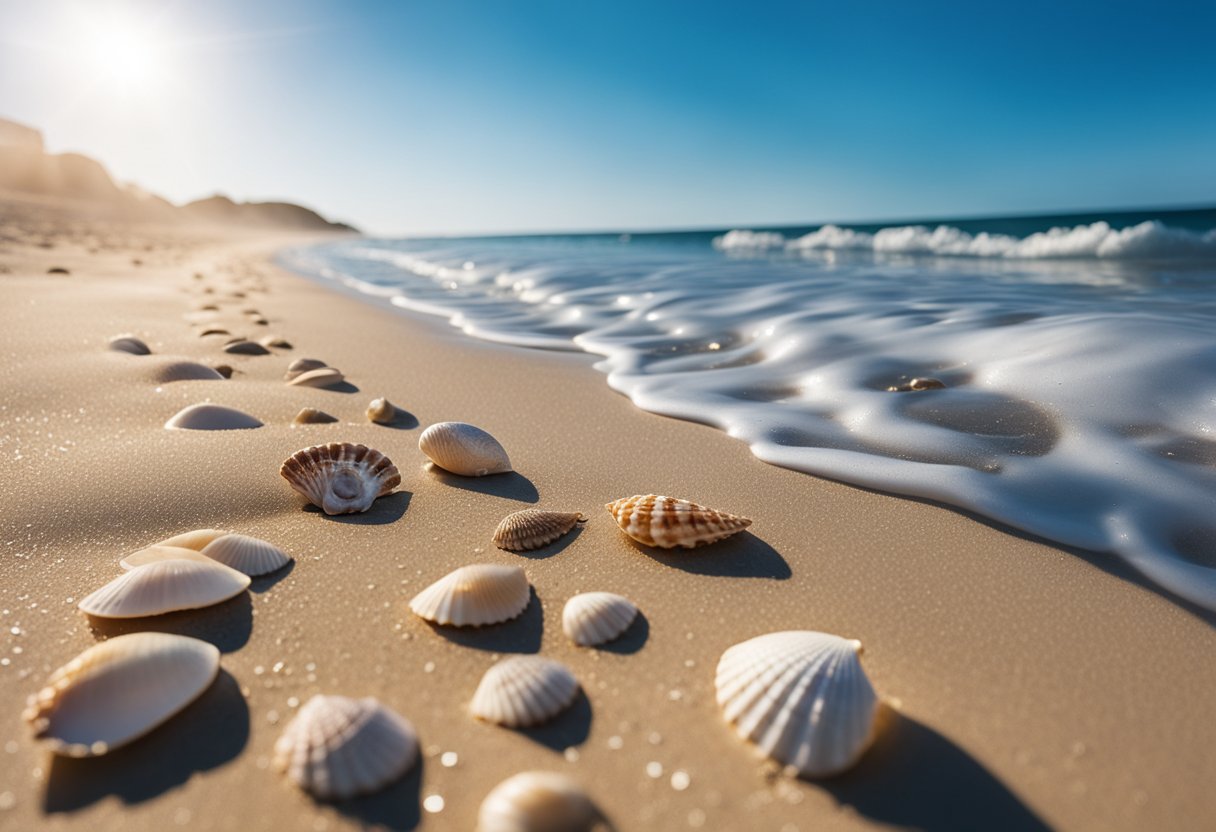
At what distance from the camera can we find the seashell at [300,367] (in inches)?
124

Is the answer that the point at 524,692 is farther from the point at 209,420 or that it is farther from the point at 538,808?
the point at 209,420

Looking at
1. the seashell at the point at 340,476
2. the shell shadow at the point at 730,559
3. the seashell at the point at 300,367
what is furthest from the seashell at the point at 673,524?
the seashell at the point at 300,367

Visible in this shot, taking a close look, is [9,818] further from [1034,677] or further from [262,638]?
[1034,677]

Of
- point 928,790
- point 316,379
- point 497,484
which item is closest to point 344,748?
point 928,790

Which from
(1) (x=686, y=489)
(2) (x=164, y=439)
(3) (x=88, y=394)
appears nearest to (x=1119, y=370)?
(1) (x=686, y=489)

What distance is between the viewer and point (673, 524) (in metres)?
1.58

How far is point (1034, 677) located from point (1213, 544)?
801 mm

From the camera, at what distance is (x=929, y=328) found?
3.74m

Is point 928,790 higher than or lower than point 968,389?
lower

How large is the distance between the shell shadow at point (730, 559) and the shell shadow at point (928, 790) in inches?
20.6

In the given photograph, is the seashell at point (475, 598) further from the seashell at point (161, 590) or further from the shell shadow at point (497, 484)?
the shell shadow at point (497, 484)

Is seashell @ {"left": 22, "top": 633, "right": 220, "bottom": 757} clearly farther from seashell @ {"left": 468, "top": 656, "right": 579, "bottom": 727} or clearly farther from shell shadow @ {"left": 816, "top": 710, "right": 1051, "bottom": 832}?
shell shadow @ {"left": 816, "top": 710, "right": 1051, "bottom": 832}

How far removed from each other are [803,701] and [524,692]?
44cm

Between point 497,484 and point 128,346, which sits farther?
point 128,346
